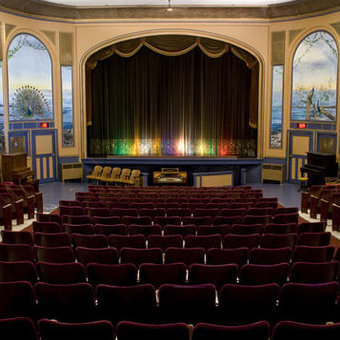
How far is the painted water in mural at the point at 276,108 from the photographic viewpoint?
56.7 ft

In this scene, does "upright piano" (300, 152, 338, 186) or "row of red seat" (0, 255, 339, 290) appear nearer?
"row of red seat" (0, 255, 339, 290)

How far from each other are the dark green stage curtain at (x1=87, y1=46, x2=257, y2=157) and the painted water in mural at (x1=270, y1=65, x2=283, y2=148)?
140 centimetres

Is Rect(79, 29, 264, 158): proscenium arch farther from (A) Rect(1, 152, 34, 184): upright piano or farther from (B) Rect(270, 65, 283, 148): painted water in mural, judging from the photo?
(A) Rect(1, 152, 34, 184): upright piano

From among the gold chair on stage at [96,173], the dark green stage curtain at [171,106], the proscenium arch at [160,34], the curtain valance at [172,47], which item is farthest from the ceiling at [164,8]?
the gold chair on stage at [96,173]

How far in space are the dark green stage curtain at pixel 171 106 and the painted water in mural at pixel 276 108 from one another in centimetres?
140

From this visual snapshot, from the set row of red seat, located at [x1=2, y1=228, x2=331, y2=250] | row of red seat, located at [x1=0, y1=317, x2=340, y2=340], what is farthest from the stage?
row of red seat, located at [x1=0, y1=317, x2=340, y2=340]

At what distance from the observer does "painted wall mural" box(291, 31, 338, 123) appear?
618 inches

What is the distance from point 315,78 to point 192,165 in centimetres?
552

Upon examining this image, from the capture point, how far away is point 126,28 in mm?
17188

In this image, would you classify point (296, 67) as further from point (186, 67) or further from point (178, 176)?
point (178, 176)

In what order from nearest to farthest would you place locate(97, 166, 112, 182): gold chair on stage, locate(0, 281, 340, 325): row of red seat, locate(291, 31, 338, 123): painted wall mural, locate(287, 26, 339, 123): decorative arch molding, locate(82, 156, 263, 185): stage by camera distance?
locate(0, 281, 340, 325): row of red seat
locate(287, 26, 339, 123): decorative arch molding
locate(291, 31, 338, 123): painted wall mural
locate(97, 166, 112, 182): gold chair on stage
locate(82, 156, 263, 185): stage

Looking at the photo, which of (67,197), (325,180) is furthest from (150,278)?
(325,180)

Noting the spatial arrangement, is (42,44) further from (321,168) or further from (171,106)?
(321,168)

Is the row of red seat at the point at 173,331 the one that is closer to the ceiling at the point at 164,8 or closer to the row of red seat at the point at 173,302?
the row of red seat at the point at 173,302
